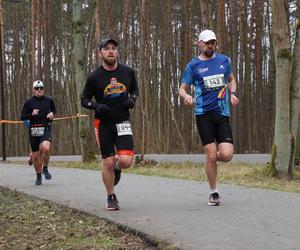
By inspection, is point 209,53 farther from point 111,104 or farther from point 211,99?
point 111,104

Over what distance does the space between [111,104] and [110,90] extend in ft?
0.58

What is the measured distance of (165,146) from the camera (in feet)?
108

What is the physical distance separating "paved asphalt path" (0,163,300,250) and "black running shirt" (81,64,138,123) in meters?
1.24

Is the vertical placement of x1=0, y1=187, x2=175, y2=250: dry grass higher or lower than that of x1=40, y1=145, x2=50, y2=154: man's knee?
lower

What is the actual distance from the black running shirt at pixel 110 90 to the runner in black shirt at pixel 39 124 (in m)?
4.20

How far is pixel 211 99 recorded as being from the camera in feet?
24.0

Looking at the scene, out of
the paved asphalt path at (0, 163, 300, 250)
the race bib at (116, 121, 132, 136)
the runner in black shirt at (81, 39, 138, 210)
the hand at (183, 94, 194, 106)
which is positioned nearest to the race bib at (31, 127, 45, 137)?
the paved asphalt path at (0, 163, 300, 250)

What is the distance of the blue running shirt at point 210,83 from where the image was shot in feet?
24.0

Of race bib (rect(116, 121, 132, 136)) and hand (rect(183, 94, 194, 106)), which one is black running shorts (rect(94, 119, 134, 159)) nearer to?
race bib (rect(116, 121, 132, 136))

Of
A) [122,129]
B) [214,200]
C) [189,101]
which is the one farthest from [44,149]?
[189,101]

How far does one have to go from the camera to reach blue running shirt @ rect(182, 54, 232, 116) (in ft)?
24.0

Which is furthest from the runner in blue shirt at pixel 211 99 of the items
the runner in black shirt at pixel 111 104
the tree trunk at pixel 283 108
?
the tree trunk at pixel 283 108

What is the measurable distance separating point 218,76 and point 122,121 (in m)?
1.38

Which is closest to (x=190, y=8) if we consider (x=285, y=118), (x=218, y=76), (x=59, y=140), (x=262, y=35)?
(x=262, y=35)
